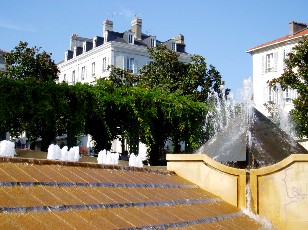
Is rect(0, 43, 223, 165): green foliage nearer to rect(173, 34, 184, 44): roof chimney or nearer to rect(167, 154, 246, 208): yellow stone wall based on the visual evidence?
rect(167, 154, 246, 208): yellow stone wall

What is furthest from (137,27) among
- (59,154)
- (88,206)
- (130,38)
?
(88,206)

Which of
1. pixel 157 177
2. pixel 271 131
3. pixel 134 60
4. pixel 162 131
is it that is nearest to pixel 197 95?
pixel 162 131

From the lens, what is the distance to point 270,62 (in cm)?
5888

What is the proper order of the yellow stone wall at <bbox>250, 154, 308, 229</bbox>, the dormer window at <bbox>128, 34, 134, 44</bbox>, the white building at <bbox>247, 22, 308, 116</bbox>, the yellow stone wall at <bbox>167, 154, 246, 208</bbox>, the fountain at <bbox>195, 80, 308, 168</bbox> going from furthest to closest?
the dormer window at <bbox>128, 34, 134, 44</bbox>
the white building at <bbox>247, 22, 308, 116</bbox>
the fountain at <bbox>195, 80, 308, 168</bbox>
the yellow stone wall at <bbox>167, 154, 246, 208</bbox>
the yellow stone wall at <bbox>250, 154, 308, 229</bbox>

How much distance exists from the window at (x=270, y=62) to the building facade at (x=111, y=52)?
1681cm

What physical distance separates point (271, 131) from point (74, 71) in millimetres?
65812

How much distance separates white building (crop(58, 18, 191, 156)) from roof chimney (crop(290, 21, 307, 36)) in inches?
788

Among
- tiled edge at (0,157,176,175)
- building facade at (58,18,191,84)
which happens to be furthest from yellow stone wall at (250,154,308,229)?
building facade at (58,18,191,84)

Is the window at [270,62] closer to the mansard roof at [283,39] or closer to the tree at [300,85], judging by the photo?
the mansard roof at [283,39]

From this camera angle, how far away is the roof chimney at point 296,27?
56644 millimetres

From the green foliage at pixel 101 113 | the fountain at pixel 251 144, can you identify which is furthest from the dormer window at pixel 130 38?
the fountain at pixel 251 144

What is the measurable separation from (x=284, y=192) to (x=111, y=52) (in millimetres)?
60308

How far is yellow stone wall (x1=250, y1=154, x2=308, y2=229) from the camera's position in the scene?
7.22 m

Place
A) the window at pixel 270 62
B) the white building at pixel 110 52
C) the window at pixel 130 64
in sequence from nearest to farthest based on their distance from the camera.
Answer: the window at pixel 270 62 → the white building at pixel 110 52 → the window at pixel 130 64
